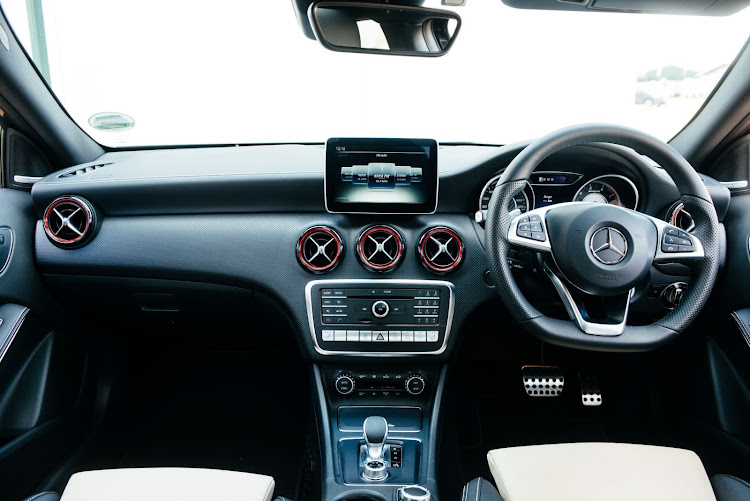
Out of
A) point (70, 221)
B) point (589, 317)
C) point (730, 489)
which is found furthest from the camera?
point (70, 221)

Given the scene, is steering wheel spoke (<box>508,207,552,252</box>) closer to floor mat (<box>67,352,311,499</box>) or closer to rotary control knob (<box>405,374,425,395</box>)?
rotary control knob (<box>405,374,425,395</box>)

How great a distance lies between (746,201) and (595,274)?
95 cm

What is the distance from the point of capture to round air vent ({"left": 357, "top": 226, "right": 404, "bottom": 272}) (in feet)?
6.12

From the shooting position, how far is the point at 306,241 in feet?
6.25

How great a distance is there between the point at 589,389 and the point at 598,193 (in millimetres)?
1082

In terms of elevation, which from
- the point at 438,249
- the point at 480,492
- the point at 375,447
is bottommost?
the point at 375,447

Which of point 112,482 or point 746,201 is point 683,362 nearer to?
point 746,201

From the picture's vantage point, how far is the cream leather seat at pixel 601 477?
136 cm

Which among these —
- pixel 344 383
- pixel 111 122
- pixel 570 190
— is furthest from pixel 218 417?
pixel 570 190

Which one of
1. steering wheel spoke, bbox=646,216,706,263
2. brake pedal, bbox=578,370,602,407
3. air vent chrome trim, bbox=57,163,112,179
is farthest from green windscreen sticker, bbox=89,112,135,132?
brake pedal, bbox=578,370,602,407

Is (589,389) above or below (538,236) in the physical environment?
below

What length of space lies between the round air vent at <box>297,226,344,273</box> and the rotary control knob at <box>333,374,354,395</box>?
426mm

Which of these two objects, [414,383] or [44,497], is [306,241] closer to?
[414,383]

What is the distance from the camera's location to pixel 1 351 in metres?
1.79
